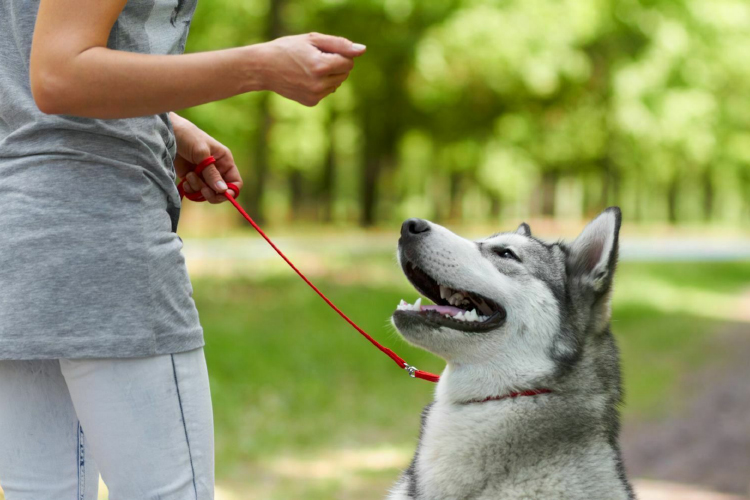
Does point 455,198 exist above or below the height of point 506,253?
below

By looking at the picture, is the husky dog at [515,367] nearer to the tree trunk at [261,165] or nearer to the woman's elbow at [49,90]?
the woman's elbow at [49,90]

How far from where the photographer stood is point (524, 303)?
3275 mm

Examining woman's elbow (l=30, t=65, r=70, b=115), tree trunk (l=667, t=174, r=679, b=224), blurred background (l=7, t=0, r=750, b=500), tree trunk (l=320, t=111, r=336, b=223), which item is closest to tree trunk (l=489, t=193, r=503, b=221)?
blurred background (l=7, t=0, r=750, b=500)

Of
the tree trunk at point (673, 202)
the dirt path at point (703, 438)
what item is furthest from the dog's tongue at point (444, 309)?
the tree trunk at point (673, 202)

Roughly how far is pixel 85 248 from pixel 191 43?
14.6 m

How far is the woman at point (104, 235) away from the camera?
189cm

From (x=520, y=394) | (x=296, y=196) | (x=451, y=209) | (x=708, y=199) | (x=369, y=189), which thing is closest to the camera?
(x=520, y=394)

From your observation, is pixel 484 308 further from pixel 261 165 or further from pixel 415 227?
pixel 261 165

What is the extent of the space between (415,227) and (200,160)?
0.99 meters

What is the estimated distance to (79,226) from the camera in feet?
6.47

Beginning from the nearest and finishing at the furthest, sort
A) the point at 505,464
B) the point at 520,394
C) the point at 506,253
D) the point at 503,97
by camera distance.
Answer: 1. the point at 505,464
2. the point at 520,394
3. the point at 506,253
4. the point at 503,97

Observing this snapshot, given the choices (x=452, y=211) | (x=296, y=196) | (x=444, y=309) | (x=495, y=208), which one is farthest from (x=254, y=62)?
(x=495, y=208)

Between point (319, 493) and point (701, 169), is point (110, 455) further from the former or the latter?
point (701, 169)

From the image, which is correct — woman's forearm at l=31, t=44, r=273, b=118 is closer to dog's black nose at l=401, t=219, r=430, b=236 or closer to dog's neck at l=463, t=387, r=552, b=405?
dog's black nose at l=401, t=219, r=430, b=236
